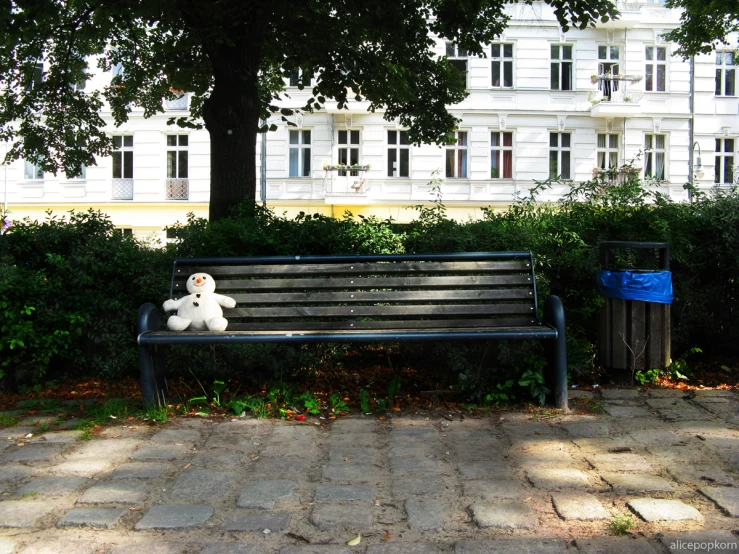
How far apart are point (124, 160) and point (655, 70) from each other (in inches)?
946

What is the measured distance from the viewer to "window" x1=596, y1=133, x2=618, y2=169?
104 ft

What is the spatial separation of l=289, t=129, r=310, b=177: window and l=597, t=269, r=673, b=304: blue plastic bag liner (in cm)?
2623

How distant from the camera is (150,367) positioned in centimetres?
483

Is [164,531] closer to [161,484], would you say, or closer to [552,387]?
[161,484]

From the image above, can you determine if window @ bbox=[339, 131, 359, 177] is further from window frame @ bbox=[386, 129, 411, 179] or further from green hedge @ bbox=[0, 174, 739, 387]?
green hedge @ bbox=[0, 174, 739, 387]

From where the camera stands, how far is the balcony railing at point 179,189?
30.9 m

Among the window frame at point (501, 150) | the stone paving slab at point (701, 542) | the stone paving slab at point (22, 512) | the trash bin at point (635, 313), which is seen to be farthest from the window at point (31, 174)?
the stone paving slab at point (701, 542)

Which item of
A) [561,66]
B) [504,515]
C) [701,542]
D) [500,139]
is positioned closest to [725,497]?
[701,542]

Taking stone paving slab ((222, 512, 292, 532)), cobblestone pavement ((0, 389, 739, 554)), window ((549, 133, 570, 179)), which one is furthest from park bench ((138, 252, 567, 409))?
window ((549, 133, 570, 179))

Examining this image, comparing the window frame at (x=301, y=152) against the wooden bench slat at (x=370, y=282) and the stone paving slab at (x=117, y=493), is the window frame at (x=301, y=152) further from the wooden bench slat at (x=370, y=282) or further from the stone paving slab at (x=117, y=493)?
the stone paving slab at (x=117, y=493)

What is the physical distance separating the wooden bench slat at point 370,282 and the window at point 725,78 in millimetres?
31485

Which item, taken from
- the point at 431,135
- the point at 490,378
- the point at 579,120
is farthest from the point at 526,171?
the point at 490,378

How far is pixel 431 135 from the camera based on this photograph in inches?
491

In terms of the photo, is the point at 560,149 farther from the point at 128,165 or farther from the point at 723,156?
the point at 128,165
